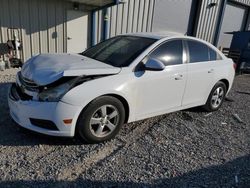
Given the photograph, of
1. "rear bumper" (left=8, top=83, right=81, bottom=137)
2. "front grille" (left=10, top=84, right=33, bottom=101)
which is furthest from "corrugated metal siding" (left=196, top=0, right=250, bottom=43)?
"rear bumper" (left=8, top=83, right=81, bottom=137)

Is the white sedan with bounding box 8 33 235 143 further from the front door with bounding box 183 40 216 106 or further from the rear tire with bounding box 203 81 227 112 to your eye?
the rear tire with bounding box 203 81 227 112

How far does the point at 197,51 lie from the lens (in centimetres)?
438

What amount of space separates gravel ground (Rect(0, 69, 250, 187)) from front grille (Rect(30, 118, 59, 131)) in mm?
313

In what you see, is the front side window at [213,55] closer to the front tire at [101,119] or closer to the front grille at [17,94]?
the front tire at [101,119]

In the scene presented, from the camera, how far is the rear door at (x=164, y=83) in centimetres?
356

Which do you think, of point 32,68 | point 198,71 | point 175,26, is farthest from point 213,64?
point 175,26

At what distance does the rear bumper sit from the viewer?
292 centimetres

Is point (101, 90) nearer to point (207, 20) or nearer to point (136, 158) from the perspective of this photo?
point (136, 158)

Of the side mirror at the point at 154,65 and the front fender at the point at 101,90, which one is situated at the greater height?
the side mirror at the point at 154,65

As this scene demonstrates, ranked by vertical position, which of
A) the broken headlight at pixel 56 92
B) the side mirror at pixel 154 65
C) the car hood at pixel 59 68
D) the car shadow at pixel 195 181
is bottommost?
the car shadow at pixel 195 181

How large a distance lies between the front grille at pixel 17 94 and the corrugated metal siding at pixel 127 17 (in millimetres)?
6057

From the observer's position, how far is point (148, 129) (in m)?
3.97

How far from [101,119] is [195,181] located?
140 centimetres

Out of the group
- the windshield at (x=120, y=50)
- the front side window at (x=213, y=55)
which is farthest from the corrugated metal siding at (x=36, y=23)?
the front side window at (x=213, y=55)
